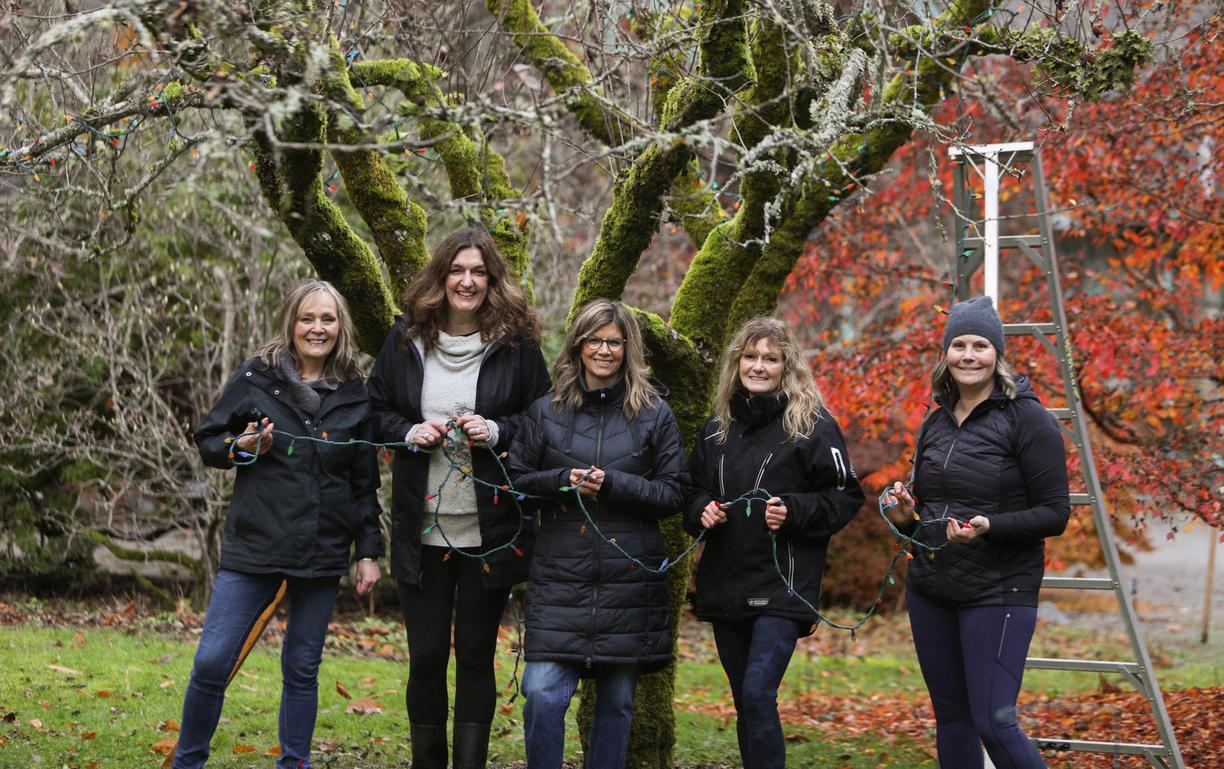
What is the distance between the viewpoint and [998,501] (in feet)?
13.2

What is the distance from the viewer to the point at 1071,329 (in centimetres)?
846

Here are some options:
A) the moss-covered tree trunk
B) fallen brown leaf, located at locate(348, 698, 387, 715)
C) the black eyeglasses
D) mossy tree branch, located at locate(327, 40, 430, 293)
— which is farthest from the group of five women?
fallen brown leaf, located at locate(348, 698, 387, 715)

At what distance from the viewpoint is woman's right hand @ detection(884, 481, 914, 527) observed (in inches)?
164

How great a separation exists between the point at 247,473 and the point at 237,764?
1694 millimetres

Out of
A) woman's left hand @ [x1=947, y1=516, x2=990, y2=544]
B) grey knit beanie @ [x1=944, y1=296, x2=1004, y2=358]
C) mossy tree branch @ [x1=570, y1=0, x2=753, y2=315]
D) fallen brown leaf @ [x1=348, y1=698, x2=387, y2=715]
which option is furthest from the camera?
fallen brown leaf @ [x1=348, y1=698, x2=387, y2=715]

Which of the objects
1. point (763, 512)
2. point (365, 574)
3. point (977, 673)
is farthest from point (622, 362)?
point (977, 673)

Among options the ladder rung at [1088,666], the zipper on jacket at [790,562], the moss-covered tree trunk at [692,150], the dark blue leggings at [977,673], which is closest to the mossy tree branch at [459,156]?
the moss-covered tree trunk at [692,150]

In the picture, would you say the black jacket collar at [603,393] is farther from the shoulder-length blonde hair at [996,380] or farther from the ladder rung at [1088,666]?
the ladder rung at [1088,666]

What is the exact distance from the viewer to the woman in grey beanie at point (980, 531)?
3943 millimetres

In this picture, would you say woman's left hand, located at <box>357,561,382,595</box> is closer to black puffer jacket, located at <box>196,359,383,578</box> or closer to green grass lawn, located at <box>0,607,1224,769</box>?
black puffer jacket, located at <box>196,359,383,578</box>

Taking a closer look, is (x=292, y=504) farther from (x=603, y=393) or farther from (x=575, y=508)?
(x=603, y=393)

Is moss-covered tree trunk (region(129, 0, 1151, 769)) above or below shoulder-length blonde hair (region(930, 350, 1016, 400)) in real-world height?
above

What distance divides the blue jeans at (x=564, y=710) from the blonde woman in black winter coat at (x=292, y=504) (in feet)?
2.60

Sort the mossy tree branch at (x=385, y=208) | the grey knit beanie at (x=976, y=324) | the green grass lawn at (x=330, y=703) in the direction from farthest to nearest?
the green grass lawn at (x=330, y=703)
the mossy tree branch at (x=385, y=208)
the grey knit beanie at (x=976, y=324)
